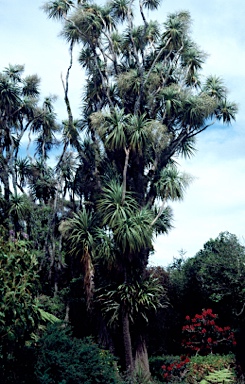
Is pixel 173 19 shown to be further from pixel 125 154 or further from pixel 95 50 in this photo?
pixel 125 154

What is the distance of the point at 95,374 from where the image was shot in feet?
30.0

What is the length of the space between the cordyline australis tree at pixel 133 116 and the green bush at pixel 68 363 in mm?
6462

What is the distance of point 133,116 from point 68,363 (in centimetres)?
1009

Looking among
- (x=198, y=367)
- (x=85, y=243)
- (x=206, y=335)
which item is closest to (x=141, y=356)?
(x=198, y=367)

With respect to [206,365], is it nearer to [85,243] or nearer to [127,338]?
[127,338]

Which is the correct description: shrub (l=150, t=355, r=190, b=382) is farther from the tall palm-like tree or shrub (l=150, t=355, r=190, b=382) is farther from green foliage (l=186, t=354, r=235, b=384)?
the tall palm-like tree

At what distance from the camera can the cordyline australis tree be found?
16.6 meters

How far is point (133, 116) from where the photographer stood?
17.5m

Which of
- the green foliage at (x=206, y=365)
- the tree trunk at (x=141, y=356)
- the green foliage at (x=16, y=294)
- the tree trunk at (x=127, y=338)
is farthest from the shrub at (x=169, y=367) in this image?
the green foliage at (x=16, y=294)

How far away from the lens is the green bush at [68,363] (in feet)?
29.1

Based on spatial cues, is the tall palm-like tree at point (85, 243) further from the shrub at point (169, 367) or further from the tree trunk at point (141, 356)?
the shrub at point (169, 367)

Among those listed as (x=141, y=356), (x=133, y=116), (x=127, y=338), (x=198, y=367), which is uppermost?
(x=133, y=116)

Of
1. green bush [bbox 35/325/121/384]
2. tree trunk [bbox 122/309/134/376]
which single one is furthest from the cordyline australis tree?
green bush [bbox 35/325/121/384]

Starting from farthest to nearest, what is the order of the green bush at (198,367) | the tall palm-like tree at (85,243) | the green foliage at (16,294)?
the tall palm-like tree at (85,243), the green bush at (198,367), the green foliage at (16,294)
